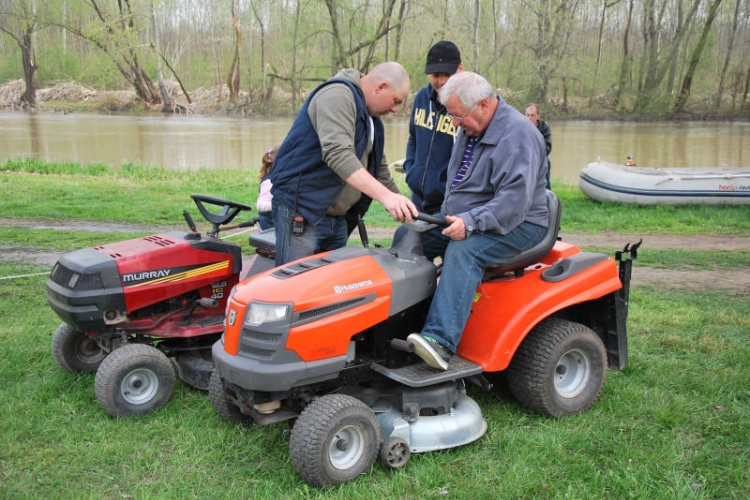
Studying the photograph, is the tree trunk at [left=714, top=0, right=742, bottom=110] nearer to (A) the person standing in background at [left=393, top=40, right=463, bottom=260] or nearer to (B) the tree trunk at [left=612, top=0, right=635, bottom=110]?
(B) the tree trunk at [left=612, top=0, right=635, bottom=110]

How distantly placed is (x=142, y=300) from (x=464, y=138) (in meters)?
2.02

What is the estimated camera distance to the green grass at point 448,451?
2.96m

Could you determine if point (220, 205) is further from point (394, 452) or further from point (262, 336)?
point (394, 452)

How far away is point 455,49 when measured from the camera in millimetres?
4297

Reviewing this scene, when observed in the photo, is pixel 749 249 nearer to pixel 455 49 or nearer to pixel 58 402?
pixel 455 49

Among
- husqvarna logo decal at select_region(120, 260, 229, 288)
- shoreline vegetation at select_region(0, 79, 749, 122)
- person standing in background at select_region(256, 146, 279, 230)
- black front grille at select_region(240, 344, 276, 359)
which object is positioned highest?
shoreline vegetation at select_region(0, 79, 749, 122)

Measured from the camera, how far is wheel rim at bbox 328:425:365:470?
298 cm

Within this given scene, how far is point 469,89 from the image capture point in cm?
325

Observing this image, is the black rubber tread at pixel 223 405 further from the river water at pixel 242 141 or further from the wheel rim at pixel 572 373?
the river water at pixel 242 141

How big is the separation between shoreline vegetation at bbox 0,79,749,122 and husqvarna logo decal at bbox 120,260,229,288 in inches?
1151

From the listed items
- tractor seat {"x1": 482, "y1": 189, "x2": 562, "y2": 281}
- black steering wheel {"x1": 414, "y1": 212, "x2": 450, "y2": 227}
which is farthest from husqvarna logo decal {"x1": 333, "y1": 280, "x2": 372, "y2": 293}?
tractor seat {"x1": 482, "y1": 189, "x2": 562, "y2": 281}

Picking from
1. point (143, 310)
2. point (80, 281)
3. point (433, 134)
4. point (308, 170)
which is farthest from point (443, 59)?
point (80, 281)

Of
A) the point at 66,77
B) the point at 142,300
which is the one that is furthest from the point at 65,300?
the point at 66,77

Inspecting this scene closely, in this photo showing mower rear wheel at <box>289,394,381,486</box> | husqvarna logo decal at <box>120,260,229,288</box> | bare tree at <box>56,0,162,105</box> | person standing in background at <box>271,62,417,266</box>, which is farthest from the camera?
bare tree at <box>56,0,162,105</box>
